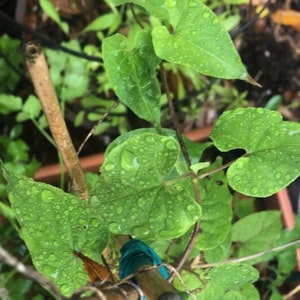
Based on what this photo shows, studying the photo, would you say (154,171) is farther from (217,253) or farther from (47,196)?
(217,253)

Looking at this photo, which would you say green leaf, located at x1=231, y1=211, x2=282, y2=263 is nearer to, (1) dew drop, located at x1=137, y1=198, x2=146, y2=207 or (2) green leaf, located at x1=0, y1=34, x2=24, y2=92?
(1) dew drop, located at x1=137, y1=198, x2=146, y2=207

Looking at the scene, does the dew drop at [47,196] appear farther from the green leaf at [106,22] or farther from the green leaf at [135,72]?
the green leaf at [106,22]

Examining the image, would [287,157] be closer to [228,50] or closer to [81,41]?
[228,50]

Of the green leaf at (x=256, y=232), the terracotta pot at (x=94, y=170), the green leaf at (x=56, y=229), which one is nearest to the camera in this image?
the green leaf at (x=56, y=229)

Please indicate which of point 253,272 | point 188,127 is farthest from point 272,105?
point 253,272

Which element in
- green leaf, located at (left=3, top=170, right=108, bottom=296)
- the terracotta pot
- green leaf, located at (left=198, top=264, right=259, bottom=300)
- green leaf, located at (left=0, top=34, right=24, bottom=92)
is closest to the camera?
green leaf, located at (left=3, top=170, right=108, bottom=296)

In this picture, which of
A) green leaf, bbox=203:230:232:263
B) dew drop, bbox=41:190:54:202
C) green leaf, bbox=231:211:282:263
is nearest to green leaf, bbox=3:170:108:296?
dew drop, bbox=41:190:54:202

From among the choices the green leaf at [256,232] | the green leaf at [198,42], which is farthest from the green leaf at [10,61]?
the green leaf at [198,42]
